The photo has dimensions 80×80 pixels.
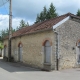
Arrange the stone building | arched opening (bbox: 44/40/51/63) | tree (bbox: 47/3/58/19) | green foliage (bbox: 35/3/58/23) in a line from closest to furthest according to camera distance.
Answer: the stone building, arched opening (bbox: 44/40/51/63), tree (bbox: 47/3/58/19), green foliage (bbox: 35/3/58/23)

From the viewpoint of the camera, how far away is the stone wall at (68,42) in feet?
50.7

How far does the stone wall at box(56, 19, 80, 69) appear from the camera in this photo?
50.7 feet

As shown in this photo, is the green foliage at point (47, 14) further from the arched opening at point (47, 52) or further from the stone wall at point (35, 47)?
the arched opening at point (47, 52)

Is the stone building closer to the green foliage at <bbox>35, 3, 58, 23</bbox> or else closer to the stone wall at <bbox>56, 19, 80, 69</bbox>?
the stone wall at <bbox>56, 19, 80, 69</bbox>

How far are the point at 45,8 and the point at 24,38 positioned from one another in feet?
122

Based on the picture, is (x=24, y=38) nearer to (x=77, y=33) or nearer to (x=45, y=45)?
(x=45, y=45)

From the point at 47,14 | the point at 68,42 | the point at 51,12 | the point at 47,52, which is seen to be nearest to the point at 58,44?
the point at 68,42

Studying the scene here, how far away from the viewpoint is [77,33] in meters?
16.6

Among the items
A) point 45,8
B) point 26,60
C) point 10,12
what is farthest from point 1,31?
point 26,60

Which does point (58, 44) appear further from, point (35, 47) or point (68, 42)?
point (35, 47)

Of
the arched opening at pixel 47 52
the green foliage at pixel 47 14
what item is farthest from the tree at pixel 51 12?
the arched opening at pixel 47 52

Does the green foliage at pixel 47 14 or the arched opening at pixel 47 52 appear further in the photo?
the green foliage at pixel 47 14

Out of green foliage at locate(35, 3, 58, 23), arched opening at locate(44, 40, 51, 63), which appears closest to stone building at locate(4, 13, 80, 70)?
arched opening at locate(44, 40, 51, 63)

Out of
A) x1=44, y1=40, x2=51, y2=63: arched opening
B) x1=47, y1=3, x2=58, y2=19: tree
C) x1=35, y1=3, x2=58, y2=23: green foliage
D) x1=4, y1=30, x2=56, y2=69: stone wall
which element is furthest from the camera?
x1=35, y1=3, x2=58, y2=23: green foliage
